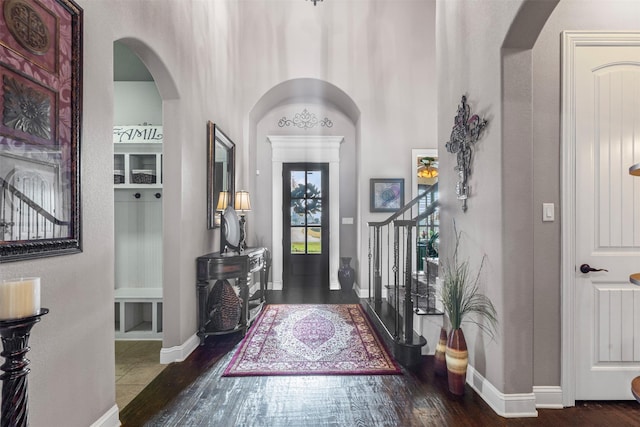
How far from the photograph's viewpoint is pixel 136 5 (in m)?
2.14

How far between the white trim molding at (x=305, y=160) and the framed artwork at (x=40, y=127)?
4031mm

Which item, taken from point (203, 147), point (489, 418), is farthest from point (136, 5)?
point (489, 418)

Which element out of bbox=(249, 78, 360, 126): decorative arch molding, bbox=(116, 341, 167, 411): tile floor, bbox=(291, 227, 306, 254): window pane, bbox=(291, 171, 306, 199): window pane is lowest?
bbox=(116, 341, 167, 411): tile floor

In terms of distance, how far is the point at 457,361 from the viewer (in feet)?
7.14

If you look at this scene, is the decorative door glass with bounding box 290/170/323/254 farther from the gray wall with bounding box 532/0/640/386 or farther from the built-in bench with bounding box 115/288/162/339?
the gray wall with bounding box 532/0/640/386

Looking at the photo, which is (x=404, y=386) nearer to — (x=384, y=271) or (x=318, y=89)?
(x=384, y=271)

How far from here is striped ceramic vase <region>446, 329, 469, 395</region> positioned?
218 centimetres

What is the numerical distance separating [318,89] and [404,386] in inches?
171

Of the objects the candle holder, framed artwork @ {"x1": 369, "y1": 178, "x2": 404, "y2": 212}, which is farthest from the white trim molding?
the candle holder

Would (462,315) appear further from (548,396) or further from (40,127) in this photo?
(40,127)

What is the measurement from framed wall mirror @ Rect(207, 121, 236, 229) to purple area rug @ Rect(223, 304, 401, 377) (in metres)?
1.25

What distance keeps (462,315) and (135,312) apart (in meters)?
3.07

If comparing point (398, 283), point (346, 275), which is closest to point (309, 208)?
point (346, 275)

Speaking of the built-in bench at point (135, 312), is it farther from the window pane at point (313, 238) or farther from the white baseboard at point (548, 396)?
the white baseboard at point (548, 396)
